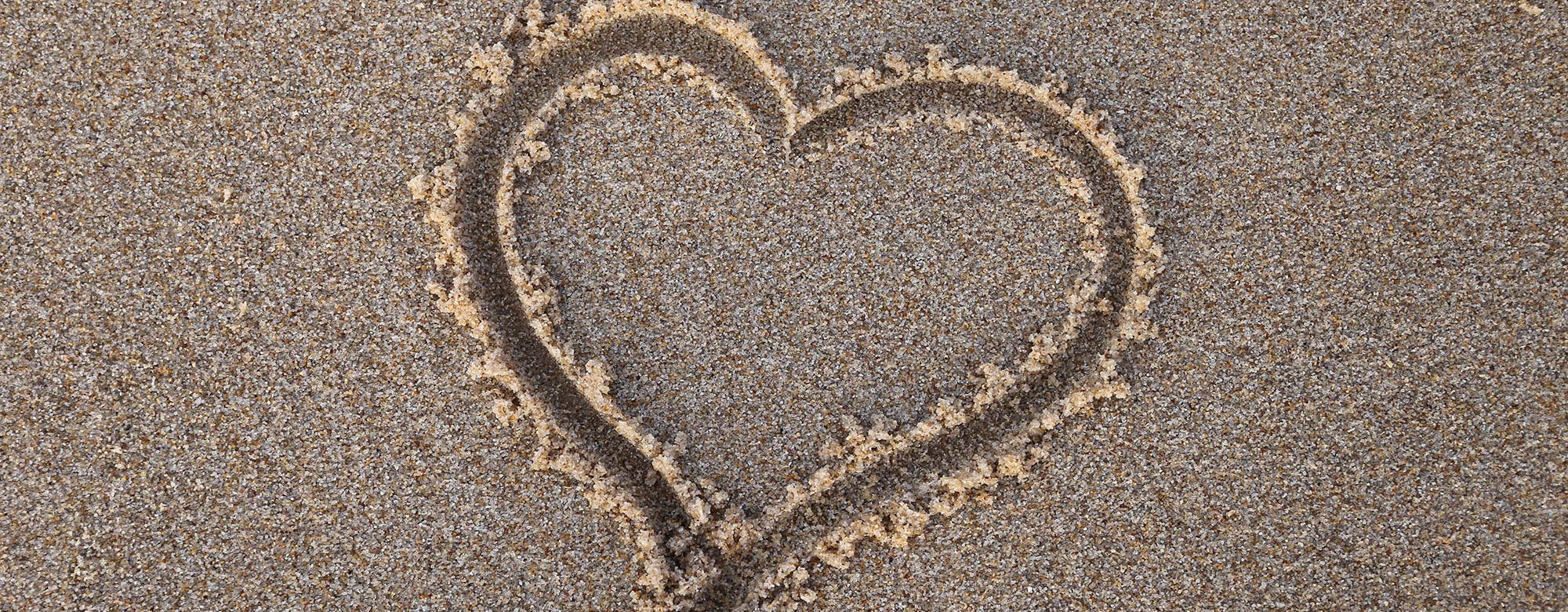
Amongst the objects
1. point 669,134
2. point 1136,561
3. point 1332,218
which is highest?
point 669,134

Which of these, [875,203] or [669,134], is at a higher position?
[669,134]

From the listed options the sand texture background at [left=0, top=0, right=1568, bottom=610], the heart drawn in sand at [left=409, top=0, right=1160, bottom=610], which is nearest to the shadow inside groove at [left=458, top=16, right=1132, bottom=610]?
the heart drawn in sand at [left=409, top=0, right=1160, bottom=610]

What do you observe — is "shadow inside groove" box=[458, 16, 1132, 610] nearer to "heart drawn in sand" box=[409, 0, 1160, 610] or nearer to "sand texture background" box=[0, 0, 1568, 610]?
"heart drawn in sand" box=[409, 0, 1160, 610]

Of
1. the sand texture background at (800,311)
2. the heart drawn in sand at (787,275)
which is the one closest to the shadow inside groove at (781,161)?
the heart drawn in sand at (787,275)

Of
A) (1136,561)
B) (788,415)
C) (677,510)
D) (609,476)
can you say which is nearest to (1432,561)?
(1136,561)

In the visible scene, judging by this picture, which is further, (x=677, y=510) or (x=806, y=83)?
(x=806, y=83)

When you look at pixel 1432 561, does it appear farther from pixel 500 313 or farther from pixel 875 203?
pixel 500 313
